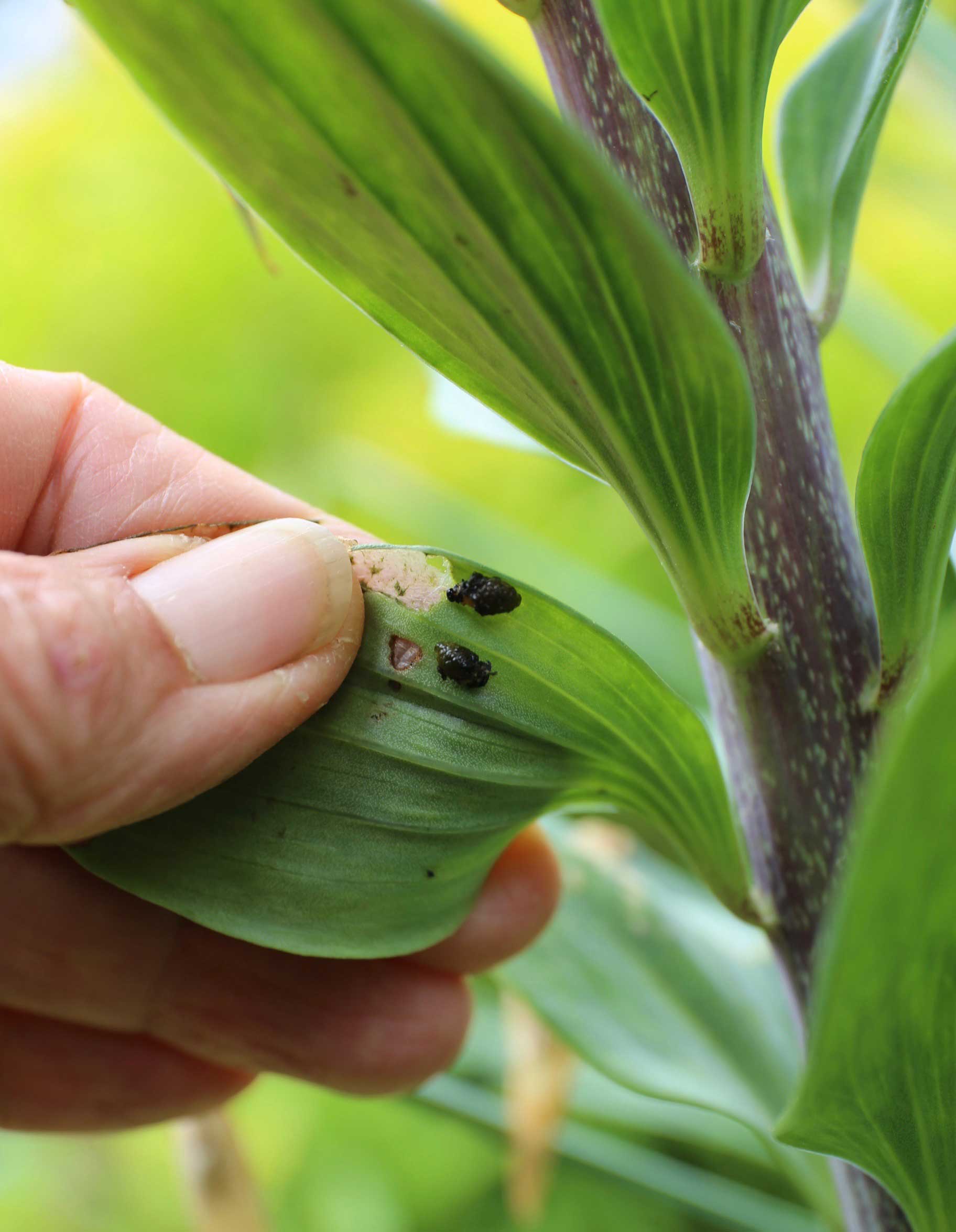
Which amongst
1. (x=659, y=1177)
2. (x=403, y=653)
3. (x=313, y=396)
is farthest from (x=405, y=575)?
(x=313, y=396)

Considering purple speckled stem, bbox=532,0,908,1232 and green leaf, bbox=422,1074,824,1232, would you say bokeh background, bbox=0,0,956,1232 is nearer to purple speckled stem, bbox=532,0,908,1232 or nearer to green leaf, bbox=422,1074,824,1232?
green leaf, bbox=422,1074,824,1232

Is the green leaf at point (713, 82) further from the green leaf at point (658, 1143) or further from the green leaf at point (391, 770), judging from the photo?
the green leaf at point (658, 1143)

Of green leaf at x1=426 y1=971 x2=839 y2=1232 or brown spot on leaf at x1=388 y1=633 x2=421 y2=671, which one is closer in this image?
brown spot on leaf at x1=388 y1=633 x2=421 y2=671

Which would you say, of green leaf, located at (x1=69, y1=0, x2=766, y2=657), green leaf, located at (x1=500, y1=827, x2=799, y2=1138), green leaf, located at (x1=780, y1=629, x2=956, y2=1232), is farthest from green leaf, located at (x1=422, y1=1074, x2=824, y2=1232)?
green leaf, located at (x1=69, y1=0, x2=766, y2=657)

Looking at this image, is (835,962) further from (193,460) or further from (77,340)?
(77,340)

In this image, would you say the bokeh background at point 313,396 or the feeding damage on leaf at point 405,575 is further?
the bokeh background at point 313,396

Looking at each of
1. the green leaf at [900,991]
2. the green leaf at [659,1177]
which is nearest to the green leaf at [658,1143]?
the green leaf at [659,1177]

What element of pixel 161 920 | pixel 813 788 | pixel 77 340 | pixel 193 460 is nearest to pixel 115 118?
pixel 77 340

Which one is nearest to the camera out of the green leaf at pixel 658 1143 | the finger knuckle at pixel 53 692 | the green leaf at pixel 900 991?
the green leaf at pixel 900 991
